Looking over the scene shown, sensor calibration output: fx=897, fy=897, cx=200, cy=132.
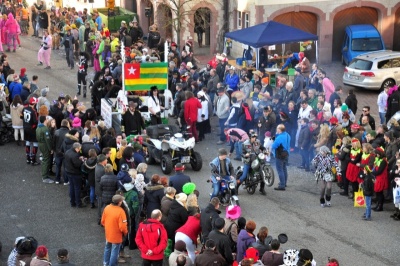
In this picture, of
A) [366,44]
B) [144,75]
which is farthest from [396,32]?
[144,75]

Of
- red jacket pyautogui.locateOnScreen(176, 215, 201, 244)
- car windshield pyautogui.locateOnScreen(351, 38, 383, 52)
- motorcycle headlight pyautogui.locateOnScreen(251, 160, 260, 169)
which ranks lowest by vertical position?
red jacket pyautogui.locateOnScreen(176, 215, 201, 244)

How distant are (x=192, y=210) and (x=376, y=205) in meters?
5.34

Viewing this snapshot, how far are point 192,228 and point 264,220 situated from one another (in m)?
3.89

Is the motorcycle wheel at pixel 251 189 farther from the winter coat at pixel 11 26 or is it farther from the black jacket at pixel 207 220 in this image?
the winter coat at pixel 11 26

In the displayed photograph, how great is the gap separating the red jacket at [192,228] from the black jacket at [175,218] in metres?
0.45

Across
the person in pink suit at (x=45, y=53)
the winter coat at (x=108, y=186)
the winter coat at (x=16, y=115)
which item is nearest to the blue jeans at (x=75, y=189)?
the winter coat at (x=108, y=186)

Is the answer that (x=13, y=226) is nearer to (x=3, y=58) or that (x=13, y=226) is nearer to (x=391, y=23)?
(x=3, y=58)

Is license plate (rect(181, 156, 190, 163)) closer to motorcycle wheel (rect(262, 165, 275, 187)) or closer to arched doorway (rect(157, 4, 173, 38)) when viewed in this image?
motorcycle wheel (rect(262, 165, 275, 187))

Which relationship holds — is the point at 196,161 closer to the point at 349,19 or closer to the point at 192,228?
the point at 192,228

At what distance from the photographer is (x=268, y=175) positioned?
842 inches

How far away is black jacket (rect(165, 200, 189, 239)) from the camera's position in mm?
16438

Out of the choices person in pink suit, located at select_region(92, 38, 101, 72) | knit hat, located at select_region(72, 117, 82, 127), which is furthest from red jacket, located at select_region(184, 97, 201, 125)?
person in pink suit, located at select_region(92, 38, 101, 72)

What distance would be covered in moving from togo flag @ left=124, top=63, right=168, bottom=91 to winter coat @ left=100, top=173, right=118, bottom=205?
8.04 metres

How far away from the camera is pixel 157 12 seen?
40.4 meters
